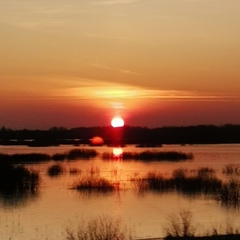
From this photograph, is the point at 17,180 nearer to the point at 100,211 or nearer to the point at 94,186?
the point at 94,186

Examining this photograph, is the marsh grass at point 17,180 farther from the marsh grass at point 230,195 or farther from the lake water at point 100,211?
the marsh grass at point 230,195

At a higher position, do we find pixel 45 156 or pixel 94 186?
pixel 45 156

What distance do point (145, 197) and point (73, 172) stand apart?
11.5m

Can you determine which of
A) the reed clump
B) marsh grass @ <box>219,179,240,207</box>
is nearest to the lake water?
marsh grass @ <box>219,179,240,207</box>

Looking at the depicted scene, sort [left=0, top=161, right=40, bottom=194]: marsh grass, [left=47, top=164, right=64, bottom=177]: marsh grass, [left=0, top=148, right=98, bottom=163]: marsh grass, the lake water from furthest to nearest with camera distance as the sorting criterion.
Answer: [left=0, top=148, right=98, bottom=163]: marsh grass, [left=47, top=164, right=64, bottom=177]: marsh grass, [left=0, top=161, right=40, bottom=194]: marsh grass, the lake water

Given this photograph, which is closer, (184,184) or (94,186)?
(94,186)

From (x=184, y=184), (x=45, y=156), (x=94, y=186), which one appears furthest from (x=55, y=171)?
(x=45, y=156)

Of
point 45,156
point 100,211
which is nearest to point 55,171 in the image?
point 100,211

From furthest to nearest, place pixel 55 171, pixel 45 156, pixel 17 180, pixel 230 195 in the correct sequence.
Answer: pixel 45 156, pixel 55 171, pixel 17 180, pixel 230 195

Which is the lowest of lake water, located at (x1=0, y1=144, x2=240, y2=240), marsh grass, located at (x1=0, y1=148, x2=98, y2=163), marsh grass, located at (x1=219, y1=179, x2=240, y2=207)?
lake water, located at (x1=0, y1=144, x2=240, y2=240)

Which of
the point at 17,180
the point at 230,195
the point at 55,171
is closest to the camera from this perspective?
the point at 230,195

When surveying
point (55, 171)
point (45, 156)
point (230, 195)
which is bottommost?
point (230, 195)

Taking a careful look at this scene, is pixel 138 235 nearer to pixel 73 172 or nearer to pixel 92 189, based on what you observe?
pixel 92 189

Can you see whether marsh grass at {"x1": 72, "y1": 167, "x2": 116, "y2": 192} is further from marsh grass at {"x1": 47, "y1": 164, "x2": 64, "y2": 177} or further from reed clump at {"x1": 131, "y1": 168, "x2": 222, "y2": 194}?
marsh grass at {"x1": 47, "y1": 164, "x2": 64, "y2": 177}
